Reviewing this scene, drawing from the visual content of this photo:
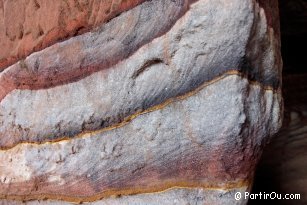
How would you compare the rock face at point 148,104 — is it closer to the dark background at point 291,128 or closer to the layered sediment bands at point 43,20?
the layered sediment bands at point 43,20

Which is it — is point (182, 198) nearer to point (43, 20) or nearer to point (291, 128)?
point (43, 20)

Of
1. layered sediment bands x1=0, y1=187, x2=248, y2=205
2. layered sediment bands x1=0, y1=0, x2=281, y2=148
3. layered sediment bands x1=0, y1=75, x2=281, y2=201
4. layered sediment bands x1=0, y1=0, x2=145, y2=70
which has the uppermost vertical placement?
layered sediment bands x1=0, y1=0, x2=145, y2=70

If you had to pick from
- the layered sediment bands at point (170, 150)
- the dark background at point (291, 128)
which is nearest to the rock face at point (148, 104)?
the layered sediment bands at point (170, 150)

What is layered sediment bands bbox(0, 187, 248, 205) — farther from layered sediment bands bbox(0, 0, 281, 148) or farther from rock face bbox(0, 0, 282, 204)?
layered sediment bands bbox(0, 0, 281, 148)

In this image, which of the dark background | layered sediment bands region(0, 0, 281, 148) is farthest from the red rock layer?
the dark background

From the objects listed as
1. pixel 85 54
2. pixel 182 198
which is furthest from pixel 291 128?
pixel 85 54
